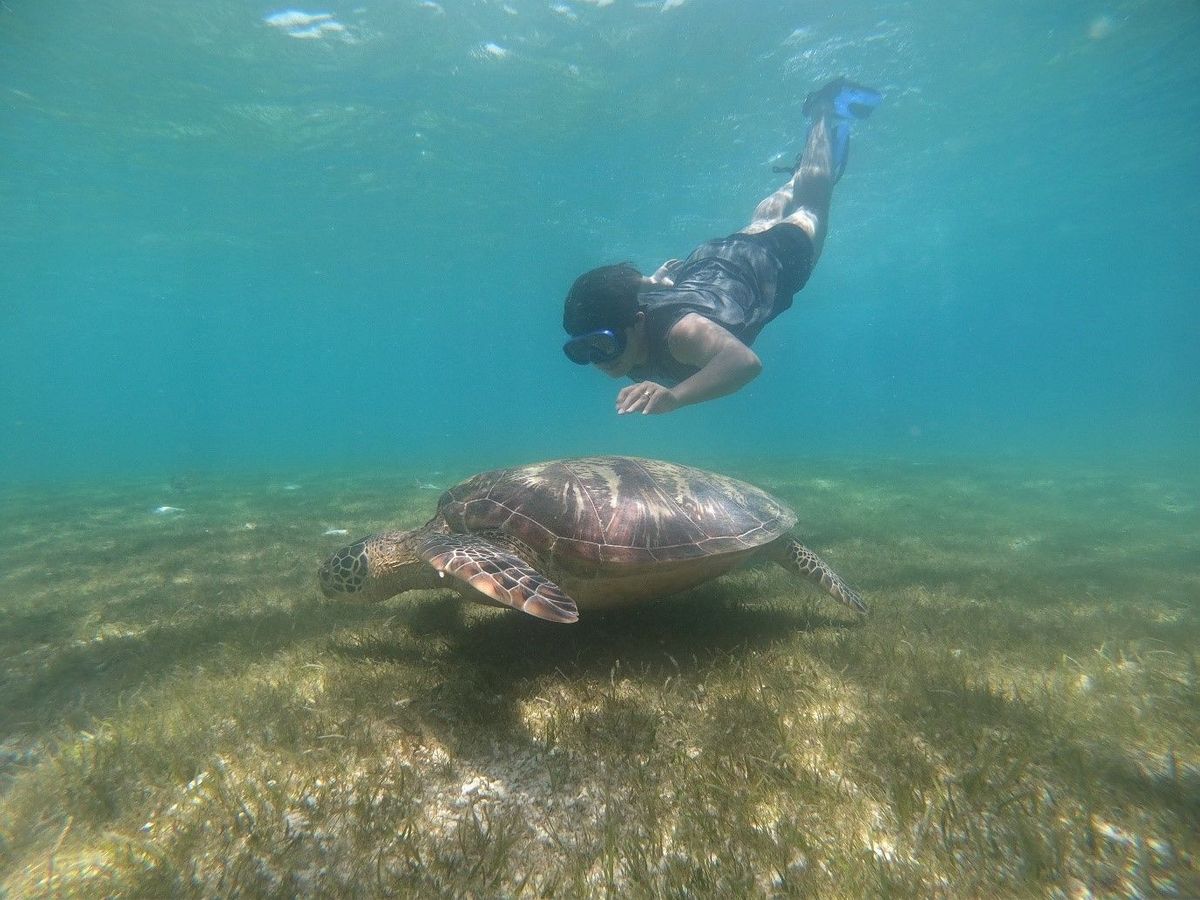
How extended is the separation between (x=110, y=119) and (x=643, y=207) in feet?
72.4

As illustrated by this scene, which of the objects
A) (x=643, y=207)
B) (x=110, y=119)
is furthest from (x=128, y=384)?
(x=643, y=207)

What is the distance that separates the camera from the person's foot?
10594 millimetres

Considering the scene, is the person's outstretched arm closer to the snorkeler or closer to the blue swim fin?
the snorkeler

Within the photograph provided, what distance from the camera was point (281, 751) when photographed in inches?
88.4

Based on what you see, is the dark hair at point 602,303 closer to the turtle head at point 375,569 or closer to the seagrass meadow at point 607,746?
the turtle head at point 375,569

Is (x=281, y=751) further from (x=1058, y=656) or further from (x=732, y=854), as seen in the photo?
(x=1058, y=656)

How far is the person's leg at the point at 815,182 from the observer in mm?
7578

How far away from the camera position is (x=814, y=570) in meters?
4.18

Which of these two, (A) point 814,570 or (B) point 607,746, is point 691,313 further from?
(B) point 607,746

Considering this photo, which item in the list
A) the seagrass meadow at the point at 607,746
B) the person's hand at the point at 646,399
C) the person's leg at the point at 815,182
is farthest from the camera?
the person's leg at the point at 815,182

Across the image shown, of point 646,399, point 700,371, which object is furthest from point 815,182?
point 646,399

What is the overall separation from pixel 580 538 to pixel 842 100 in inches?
499

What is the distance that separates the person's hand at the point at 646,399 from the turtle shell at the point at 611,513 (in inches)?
23.0

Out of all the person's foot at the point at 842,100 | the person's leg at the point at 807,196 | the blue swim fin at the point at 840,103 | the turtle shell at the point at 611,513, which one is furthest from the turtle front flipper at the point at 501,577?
the person's foot at the point at 842,100
